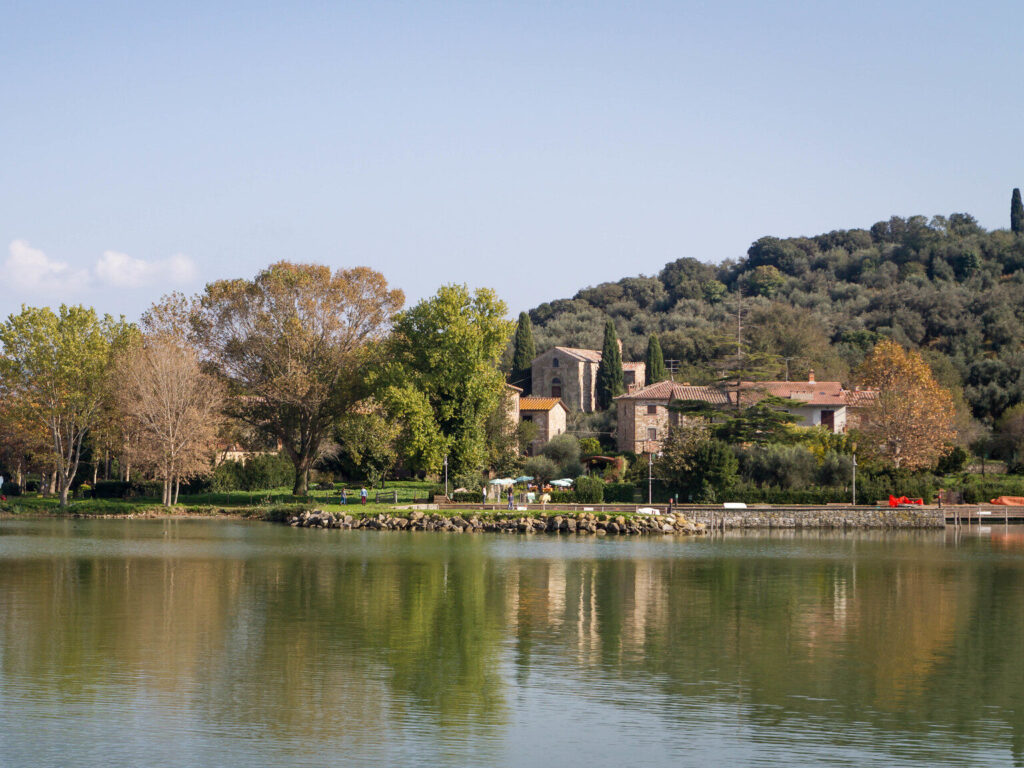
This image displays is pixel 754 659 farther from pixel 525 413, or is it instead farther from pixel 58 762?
pixel 525 413

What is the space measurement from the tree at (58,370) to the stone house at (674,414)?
35.3 meters

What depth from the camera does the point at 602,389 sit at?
101 meters

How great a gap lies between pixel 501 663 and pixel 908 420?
165 feet

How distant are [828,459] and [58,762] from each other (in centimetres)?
5284

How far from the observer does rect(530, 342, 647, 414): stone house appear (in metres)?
103

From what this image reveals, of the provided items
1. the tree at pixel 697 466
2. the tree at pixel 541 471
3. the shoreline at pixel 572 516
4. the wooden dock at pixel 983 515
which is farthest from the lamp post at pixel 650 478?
the wooden dock at pixel 983 515

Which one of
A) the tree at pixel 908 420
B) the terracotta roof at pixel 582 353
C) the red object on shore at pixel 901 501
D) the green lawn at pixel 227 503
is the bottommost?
the green lawn at pixel 227 503

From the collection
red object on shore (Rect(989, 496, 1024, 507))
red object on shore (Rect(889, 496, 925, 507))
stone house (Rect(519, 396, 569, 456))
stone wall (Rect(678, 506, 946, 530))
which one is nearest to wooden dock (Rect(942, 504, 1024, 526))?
red object on shore (Rect(989, 496, 1024, 507))

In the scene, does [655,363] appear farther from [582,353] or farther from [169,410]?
[169,410]

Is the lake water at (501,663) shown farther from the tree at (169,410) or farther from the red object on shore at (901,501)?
the red object on shore at (901,501)

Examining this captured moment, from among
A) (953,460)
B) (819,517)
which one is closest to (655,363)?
(953,460)

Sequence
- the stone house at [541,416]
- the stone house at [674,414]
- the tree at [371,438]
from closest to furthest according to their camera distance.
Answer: the tree at [371,438]
the stone house at [674,414]
the stone house at [541,416]

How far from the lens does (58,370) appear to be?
6178cm

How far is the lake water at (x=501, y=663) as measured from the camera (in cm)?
1348
